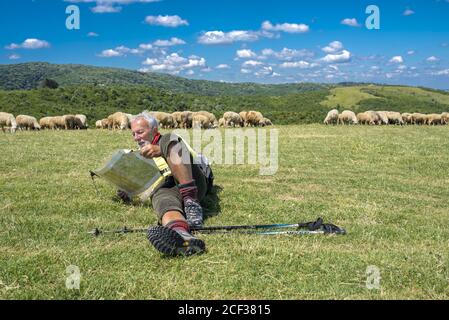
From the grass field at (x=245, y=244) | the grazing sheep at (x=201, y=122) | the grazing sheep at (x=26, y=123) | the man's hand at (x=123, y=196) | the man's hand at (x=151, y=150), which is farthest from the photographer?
the grazing sheep at (x=26, y=123)

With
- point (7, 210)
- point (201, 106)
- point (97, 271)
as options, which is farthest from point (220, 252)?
point (201, 106)

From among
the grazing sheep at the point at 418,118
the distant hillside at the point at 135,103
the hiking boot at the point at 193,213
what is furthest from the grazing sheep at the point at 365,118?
the hiking boot at the point at 193,213

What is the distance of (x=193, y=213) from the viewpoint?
6.74 meters

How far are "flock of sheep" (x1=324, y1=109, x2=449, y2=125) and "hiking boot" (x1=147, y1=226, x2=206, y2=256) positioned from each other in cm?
4796

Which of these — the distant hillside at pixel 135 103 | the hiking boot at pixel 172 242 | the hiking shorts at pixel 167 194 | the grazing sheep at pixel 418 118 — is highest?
the distant hillside at pixel 135 103

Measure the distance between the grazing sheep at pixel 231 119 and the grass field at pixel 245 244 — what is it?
34.5m

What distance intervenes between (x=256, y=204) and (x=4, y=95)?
76301 mm

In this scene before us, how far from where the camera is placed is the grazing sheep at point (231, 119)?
46625 millimetres

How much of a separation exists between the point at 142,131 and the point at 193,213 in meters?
1.66

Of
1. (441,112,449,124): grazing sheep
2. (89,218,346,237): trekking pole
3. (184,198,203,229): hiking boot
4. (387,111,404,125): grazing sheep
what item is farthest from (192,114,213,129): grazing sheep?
(89,218,346,237): trekking pole

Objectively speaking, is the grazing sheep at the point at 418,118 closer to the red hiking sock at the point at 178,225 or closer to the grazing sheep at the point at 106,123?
the grazing sheep at the point at 106,123

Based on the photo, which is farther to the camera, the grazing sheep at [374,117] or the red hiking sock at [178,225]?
the grazing sheep at [374,117]

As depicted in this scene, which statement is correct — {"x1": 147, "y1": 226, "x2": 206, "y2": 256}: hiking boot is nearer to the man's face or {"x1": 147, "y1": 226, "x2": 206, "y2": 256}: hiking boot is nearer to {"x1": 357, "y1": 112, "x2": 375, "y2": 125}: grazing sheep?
the man's face

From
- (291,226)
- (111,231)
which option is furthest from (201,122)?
(111,231)
